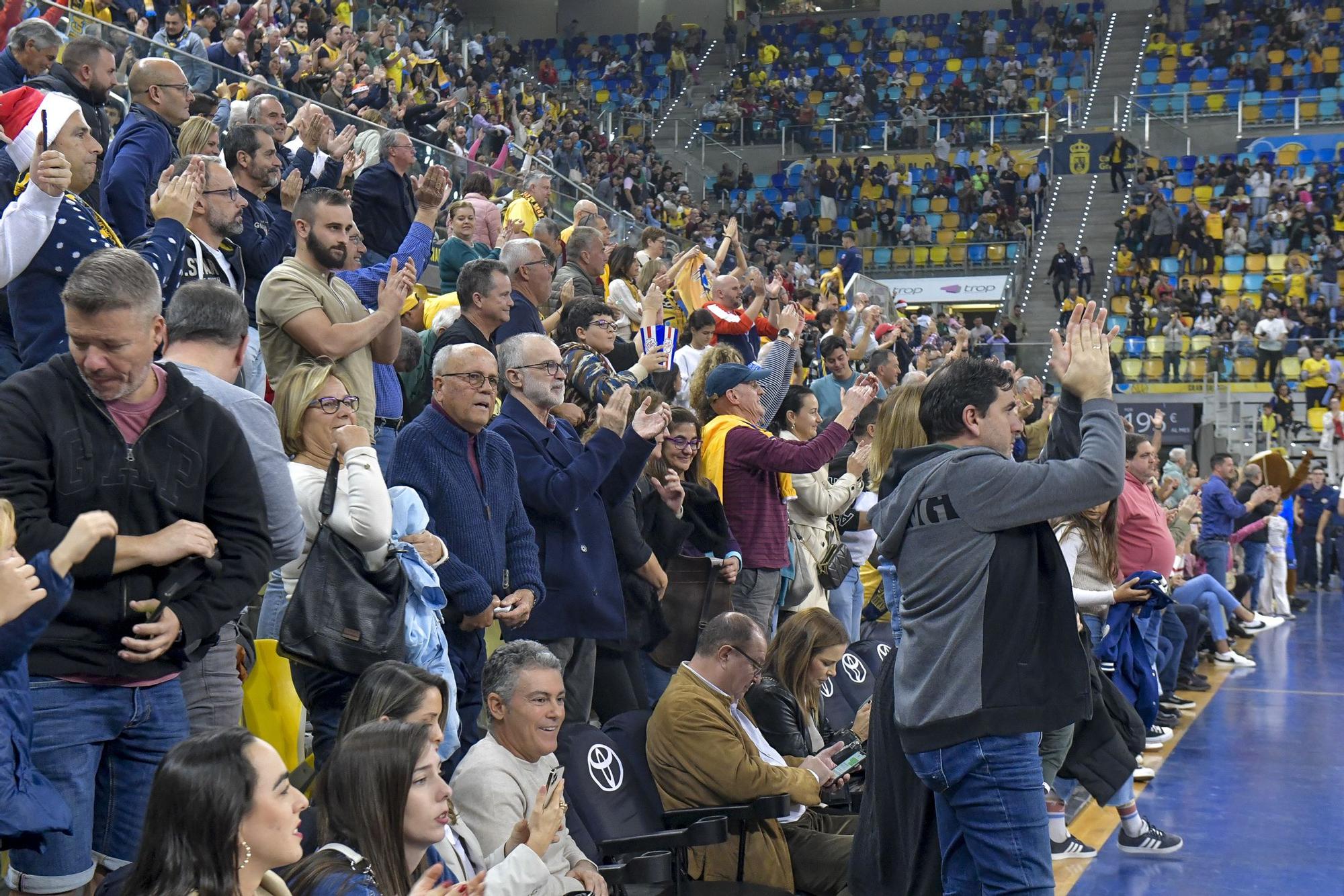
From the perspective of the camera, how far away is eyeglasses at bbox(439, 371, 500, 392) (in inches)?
173

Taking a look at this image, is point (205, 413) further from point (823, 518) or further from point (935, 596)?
point (823, 518)

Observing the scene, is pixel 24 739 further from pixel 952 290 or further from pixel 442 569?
pixel 952 290

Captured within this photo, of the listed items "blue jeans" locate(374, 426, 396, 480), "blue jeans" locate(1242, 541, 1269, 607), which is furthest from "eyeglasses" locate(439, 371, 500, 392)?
"blue jeans" locate(1242, 541, 1269, 607)

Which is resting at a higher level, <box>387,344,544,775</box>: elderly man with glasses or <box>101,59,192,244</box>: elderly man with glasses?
<box>101,59,192,244</box>: elderly man with glasses

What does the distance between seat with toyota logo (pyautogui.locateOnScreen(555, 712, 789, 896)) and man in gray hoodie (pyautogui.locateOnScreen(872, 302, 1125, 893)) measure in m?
0.96

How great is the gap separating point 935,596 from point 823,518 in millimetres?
3642

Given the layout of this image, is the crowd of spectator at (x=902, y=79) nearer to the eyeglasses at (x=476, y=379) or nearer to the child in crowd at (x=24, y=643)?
the eyeglasses at (x=476, y=379)

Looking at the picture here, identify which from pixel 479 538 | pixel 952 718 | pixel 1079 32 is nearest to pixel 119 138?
pixel 479 538

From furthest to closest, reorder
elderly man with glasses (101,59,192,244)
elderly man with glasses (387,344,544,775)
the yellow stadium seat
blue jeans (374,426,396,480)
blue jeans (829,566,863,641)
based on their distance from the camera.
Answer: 1. blue jeans (829,566,863,641)
2. blue jeans (374,426,396,480)
3. elderly man with glasses (101,59,192,244)
4. elderly man with glasses (387,344,544,775)
5. the yellow stadium seat

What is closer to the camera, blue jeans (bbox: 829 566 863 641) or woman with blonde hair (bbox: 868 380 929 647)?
woman with blonde hair (bbox: 868 380 929 647)

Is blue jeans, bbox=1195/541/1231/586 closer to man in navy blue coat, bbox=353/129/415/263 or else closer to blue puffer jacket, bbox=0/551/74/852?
man in navy blue coat, bbox=353/129/415/263

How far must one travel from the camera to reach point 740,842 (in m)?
4.64

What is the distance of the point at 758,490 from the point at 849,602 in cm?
141

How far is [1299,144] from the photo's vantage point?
87.7 ft
